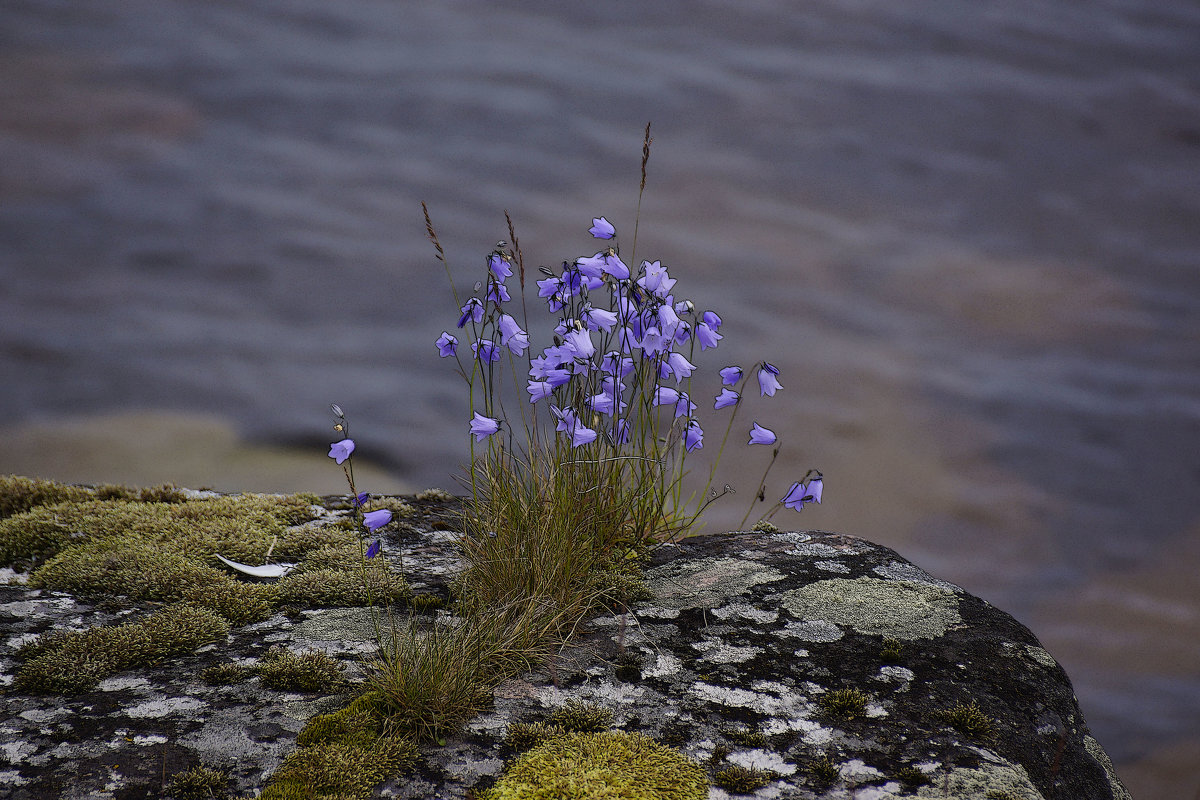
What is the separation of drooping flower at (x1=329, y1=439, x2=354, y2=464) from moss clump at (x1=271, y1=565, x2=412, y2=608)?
3.41 feet

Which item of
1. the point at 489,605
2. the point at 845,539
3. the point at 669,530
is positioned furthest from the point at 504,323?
the point at 845,539

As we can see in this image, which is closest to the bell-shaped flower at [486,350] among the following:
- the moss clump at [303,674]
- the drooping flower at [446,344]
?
the drooping flower at [446,344]

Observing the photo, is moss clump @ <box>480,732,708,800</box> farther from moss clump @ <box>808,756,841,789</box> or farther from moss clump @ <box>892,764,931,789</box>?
moss clump @ <box>892,764,931,789</box>

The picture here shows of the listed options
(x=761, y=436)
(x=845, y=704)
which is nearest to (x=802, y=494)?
(x=761, y=436)

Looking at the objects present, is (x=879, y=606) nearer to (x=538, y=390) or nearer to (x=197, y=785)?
(x=538, y=390)

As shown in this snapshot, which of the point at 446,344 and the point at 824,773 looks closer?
the point at 824,773

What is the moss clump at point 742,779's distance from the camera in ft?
9.54

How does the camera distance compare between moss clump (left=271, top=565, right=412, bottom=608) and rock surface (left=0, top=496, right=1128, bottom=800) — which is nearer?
rock surface (left=0, top=496, right=1128, bottom=800)

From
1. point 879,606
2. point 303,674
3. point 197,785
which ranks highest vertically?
point 879,606

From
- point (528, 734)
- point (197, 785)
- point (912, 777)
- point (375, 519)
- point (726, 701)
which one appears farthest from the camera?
point (375, 519)

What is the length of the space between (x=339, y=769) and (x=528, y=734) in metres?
0.65

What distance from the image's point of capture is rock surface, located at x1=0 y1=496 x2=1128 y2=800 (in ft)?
9.71

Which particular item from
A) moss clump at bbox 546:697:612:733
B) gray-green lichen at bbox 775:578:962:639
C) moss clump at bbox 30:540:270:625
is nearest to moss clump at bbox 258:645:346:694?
moss clump at bbox 30:540:270:625

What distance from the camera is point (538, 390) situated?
4.19 metres
